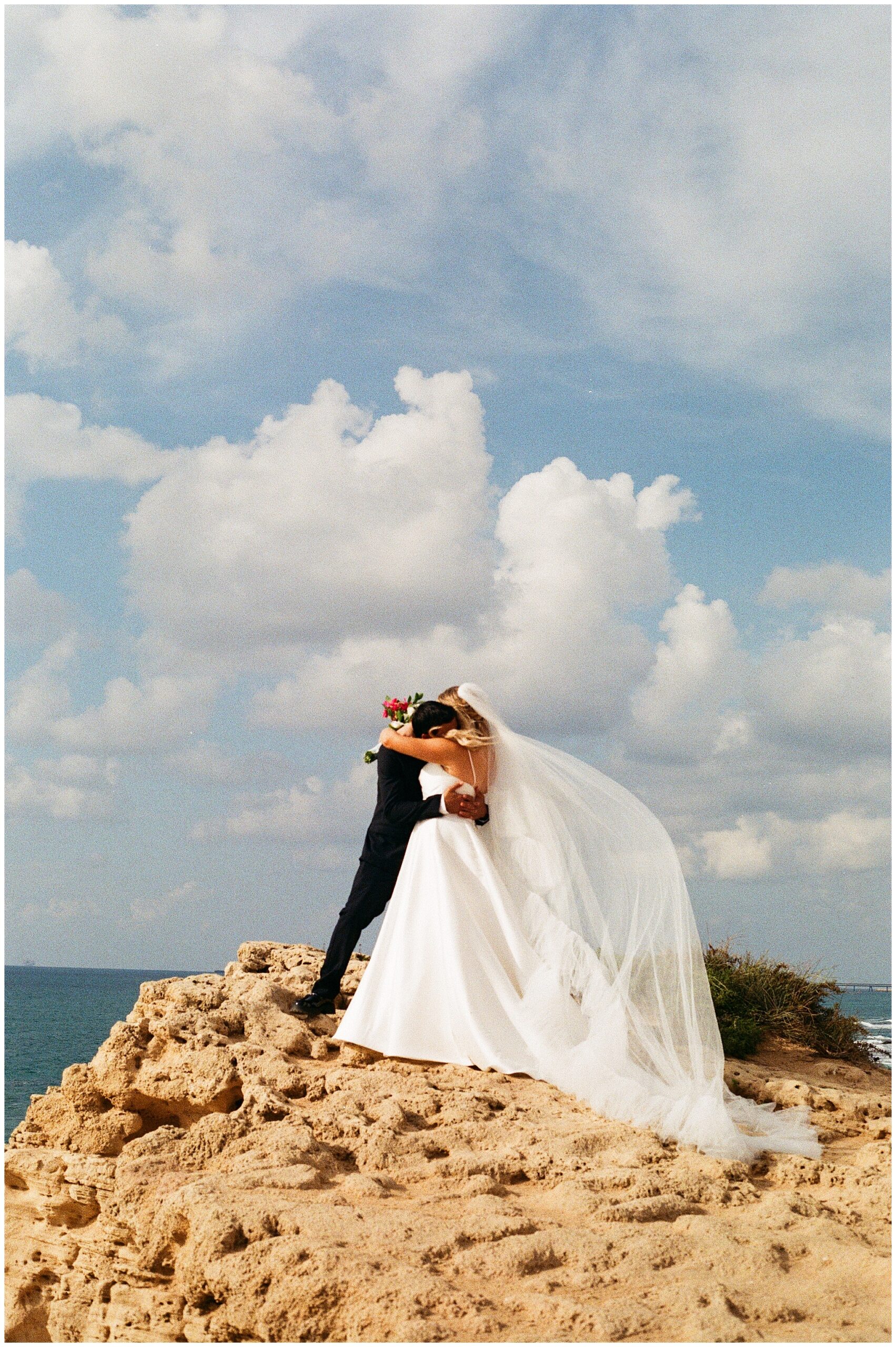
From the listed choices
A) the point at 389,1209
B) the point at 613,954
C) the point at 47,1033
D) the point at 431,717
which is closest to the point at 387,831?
the point at 431,717

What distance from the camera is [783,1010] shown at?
40.1 feet

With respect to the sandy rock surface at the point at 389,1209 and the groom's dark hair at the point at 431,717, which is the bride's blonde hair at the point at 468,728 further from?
the sandy rock surface at the point at 389,1209

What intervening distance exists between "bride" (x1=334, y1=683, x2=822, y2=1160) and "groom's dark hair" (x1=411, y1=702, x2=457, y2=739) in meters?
0.13

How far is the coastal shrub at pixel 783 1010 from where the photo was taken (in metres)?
12.0

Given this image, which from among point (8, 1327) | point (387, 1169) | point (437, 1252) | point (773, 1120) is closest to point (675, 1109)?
point (773, 1120)

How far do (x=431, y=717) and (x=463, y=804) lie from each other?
3.05ft

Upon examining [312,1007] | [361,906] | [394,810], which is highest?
[394,810]

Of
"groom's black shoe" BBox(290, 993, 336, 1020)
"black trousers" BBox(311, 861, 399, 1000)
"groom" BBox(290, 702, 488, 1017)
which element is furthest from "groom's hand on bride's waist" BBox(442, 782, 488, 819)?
"groom's black shoe" BBox(290, 993, 336, 1020)

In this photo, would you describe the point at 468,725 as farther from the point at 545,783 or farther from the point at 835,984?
the point at 835,984

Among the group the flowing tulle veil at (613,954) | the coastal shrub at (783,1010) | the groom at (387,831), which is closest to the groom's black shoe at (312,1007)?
the groom at (387,831)

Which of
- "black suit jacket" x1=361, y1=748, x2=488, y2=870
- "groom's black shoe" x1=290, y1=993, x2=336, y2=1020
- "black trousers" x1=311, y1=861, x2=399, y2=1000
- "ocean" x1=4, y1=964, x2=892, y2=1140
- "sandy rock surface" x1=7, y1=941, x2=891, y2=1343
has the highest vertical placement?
"black suit jacket" x1=361, y1=748, x2=488, y2=870

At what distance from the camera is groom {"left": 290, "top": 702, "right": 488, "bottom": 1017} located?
30.7ft

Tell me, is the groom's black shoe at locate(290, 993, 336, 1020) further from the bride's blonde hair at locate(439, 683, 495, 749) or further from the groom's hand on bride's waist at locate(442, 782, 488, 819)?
the bride's blonde hair at locate(439, 683, 495, 749)

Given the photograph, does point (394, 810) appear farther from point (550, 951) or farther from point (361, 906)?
point (550, 951)
